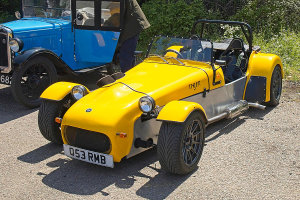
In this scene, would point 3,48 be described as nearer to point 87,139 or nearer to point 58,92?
point 58,92

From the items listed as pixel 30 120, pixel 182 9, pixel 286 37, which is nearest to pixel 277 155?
pixel 30 120

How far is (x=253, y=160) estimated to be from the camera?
5320 mm

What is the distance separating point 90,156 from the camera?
15.7ft

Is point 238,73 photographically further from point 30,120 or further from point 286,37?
point 286,37

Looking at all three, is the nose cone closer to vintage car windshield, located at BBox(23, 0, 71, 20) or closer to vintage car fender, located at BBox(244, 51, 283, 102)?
vintage car fender, located at BBox(244, 51, 283, 102)

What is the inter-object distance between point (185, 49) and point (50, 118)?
2217mm

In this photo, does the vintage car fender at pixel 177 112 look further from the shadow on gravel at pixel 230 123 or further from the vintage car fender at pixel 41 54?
the vintage car fender at pixel 41 54

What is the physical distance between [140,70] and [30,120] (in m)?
2.18

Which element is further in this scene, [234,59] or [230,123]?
[234,59]

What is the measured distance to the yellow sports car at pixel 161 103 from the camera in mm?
4676

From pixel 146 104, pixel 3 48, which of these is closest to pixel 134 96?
pixel 146 104

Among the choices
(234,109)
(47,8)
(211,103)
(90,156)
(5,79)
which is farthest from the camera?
(47,8)

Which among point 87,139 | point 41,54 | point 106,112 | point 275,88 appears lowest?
point 87,139

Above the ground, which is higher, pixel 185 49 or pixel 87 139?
pixel 185 49
